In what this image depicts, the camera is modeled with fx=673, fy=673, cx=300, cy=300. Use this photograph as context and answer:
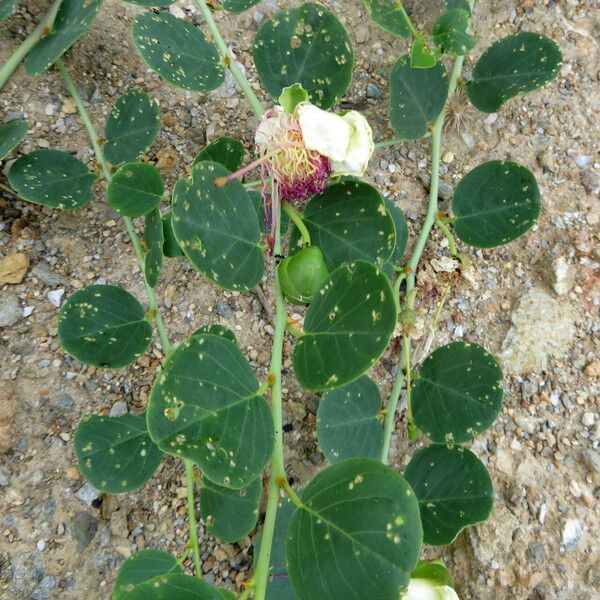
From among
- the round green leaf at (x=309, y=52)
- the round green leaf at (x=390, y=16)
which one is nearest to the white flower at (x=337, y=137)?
the round green leaf at (x=309, y=52)

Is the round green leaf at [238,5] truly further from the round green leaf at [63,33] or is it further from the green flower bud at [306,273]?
the green flower bud at [306,273]

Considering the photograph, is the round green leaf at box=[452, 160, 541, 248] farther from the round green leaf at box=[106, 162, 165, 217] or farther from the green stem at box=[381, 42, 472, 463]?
the round green leaf at box=[106, 162, 165, 217]

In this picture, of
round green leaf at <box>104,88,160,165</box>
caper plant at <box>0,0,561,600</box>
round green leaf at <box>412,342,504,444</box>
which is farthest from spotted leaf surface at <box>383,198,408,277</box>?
round green leaf at <box>104,88,160,165</box>

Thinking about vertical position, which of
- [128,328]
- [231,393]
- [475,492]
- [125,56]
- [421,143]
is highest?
[125,56]

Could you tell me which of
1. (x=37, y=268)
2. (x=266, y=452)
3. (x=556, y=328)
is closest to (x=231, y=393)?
(x=266, y=452)

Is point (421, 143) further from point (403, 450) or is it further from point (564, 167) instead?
point (403, 450)

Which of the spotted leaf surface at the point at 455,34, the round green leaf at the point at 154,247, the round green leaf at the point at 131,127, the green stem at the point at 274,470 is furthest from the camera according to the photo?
the round green leaf at the point at 131,127
